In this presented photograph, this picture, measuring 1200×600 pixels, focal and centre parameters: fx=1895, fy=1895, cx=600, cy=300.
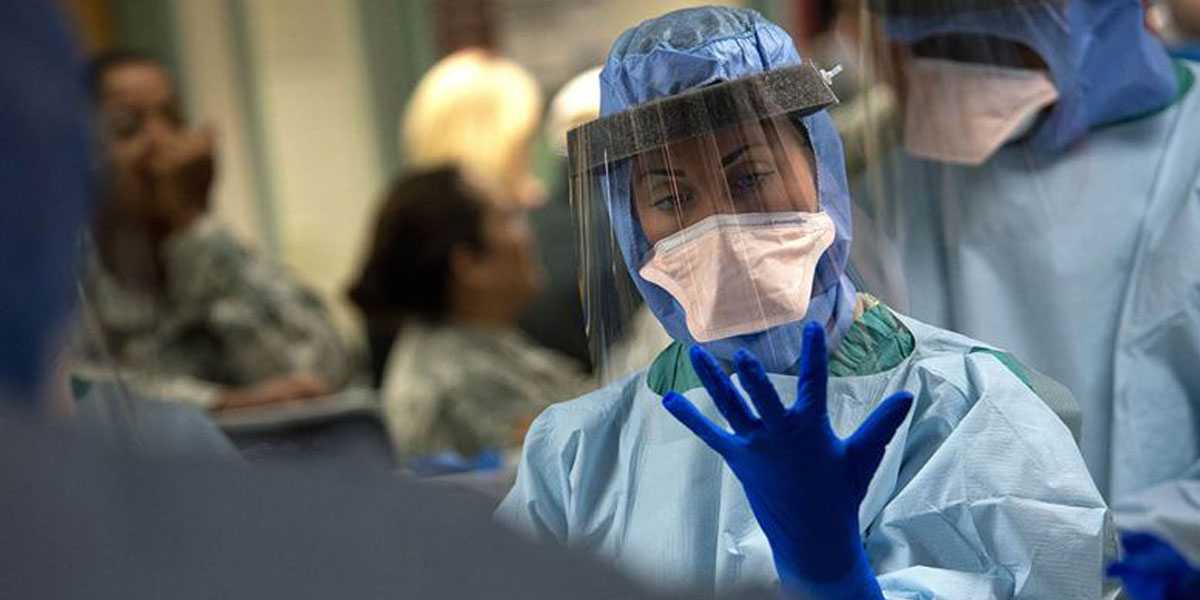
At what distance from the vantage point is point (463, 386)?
3246 millimetres

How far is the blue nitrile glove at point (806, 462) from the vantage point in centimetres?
131

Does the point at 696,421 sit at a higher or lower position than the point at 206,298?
higher

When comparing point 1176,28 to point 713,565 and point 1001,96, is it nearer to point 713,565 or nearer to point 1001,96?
point 1001,96

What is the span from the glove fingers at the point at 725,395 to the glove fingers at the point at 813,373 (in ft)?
0.16

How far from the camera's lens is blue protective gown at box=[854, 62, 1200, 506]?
1.95 metres

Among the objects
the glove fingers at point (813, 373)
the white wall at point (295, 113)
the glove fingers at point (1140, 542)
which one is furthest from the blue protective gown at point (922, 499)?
the white wall at point (295, 113)

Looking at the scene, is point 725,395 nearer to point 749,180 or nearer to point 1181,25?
point 749,180

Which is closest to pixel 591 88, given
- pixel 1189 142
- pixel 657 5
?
pixel 657 5

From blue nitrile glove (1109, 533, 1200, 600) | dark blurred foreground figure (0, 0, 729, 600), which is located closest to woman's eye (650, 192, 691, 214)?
blue nitrile glove (1109, 533, 1200, 600)

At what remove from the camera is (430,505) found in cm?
64

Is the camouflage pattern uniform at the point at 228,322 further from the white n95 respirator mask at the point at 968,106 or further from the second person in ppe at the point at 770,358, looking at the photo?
the second person in ppe at the point at 770,358

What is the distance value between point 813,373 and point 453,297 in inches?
84.4

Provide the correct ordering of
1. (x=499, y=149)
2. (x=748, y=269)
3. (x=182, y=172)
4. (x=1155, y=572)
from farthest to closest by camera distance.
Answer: (x=499, y=149)
(x=182, y=172)
(x=748, y=269)
(x=1155, y=572)

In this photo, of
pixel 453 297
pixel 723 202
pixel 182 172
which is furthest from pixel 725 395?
pixel 182 172
